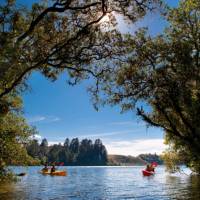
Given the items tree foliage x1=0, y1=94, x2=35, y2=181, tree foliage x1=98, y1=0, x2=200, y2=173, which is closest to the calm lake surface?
tree foliage x1=0, y1=94, x2=35, y2=181

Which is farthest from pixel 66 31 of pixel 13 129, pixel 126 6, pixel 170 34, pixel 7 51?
pixel 13 129

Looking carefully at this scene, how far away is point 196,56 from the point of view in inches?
1050

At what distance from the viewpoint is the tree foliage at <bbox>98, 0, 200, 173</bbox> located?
2588 cm

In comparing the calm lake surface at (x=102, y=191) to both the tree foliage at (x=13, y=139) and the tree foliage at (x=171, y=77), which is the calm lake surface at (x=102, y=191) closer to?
the tree foliage at (x=13, y=139)

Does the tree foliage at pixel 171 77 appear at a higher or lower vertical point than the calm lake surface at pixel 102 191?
higher

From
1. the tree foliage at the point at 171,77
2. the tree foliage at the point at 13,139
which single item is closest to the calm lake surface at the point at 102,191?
the tree foliage at the point at 13,139

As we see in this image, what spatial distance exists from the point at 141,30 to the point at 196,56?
490cm

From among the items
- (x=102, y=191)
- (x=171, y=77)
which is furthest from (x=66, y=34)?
(x=102, y=191)

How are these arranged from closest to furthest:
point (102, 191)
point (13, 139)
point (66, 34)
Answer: point (66, 34) < point (13, 139) < point (102, 191)

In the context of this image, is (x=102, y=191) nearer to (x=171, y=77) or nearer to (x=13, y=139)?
(x=13, y=139)

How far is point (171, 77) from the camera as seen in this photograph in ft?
88.0

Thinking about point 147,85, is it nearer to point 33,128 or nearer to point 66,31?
point 66,31

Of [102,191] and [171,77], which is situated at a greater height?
[171,77]

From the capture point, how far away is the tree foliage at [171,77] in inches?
1019
